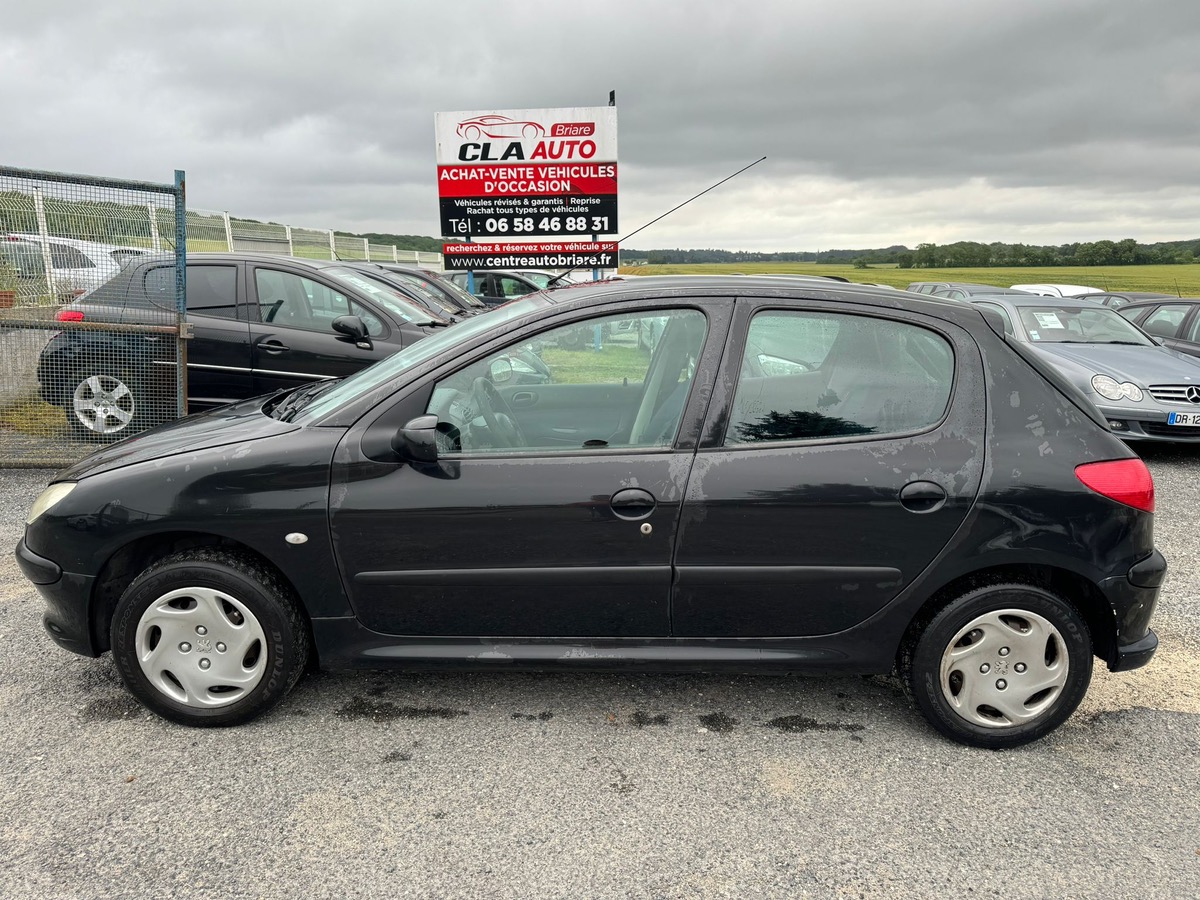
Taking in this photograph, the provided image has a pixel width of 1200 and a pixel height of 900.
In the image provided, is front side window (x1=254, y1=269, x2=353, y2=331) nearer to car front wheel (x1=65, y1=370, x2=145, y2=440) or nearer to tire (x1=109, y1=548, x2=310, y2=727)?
car front wheel (x1=65, y1=370, x2=145, y2=440)

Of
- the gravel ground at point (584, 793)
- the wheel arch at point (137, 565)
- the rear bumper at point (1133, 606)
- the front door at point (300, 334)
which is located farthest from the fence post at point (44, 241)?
the rear bumper at point (1133, 606)

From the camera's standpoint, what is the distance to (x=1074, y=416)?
114 inches

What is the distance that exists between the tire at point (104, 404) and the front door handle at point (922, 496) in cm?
583

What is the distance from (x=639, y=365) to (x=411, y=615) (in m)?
1.20

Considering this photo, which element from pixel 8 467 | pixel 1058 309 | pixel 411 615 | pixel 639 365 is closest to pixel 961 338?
pixel 639 365

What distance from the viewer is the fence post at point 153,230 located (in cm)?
588

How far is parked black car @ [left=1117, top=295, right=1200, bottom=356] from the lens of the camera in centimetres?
1059

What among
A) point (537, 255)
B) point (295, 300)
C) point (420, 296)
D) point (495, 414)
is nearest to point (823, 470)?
point (495, 414)

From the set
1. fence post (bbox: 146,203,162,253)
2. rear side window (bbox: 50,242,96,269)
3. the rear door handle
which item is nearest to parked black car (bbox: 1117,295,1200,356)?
the rear door handle

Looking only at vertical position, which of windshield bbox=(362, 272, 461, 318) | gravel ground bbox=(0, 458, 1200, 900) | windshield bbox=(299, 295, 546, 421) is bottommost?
gravel ground bbox=(0, 458, 1200, 900)

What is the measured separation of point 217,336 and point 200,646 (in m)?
4.48

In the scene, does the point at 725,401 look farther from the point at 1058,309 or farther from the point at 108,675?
the point at 1058,309

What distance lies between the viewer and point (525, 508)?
9.24 feet

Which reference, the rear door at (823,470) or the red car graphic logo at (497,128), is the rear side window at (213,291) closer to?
the rear door at (823,470)
